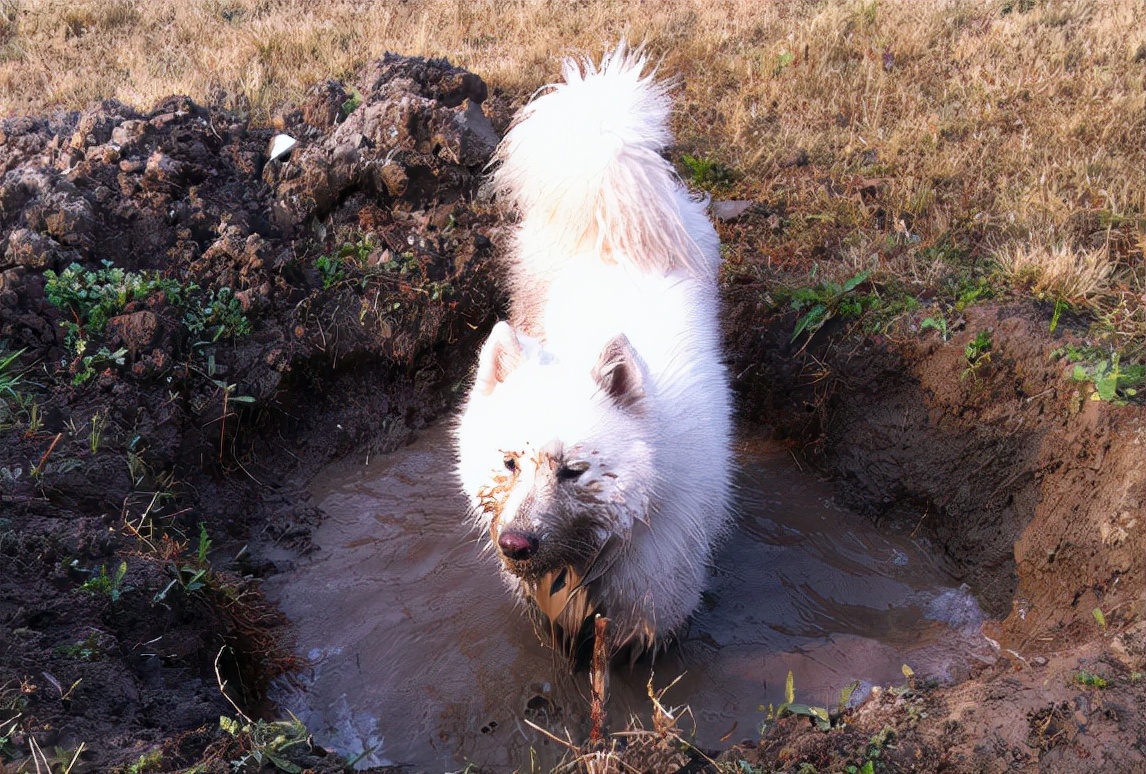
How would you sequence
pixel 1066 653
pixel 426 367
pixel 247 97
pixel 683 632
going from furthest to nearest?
pixel 247 97 → pixel 426 367 → pixel 683 632 → pixel 1066 653

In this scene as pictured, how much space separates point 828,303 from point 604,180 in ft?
5.33

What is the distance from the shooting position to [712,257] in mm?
4953

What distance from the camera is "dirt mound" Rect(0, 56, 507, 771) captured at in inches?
130

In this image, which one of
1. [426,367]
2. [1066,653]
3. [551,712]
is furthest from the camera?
[426,367]

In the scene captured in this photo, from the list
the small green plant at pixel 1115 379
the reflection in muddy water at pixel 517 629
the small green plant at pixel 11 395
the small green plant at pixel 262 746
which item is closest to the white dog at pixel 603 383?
the reflection in muddy water at pixel 517 629

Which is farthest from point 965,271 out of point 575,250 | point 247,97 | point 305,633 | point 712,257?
point 247,97

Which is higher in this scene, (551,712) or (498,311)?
(498,311)

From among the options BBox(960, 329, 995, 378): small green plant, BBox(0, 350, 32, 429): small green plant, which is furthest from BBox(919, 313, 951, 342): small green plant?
BBox(0, 350, 32, 429): small green plant

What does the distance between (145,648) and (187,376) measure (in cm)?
178

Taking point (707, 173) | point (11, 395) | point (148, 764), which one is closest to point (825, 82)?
point (707, 173)

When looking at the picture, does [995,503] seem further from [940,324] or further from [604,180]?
[604,180]

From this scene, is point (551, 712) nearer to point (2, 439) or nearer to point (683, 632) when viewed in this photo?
point (683, 632)

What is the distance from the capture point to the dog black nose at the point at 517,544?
2.98 metres

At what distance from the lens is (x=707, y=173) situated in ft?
21.4
